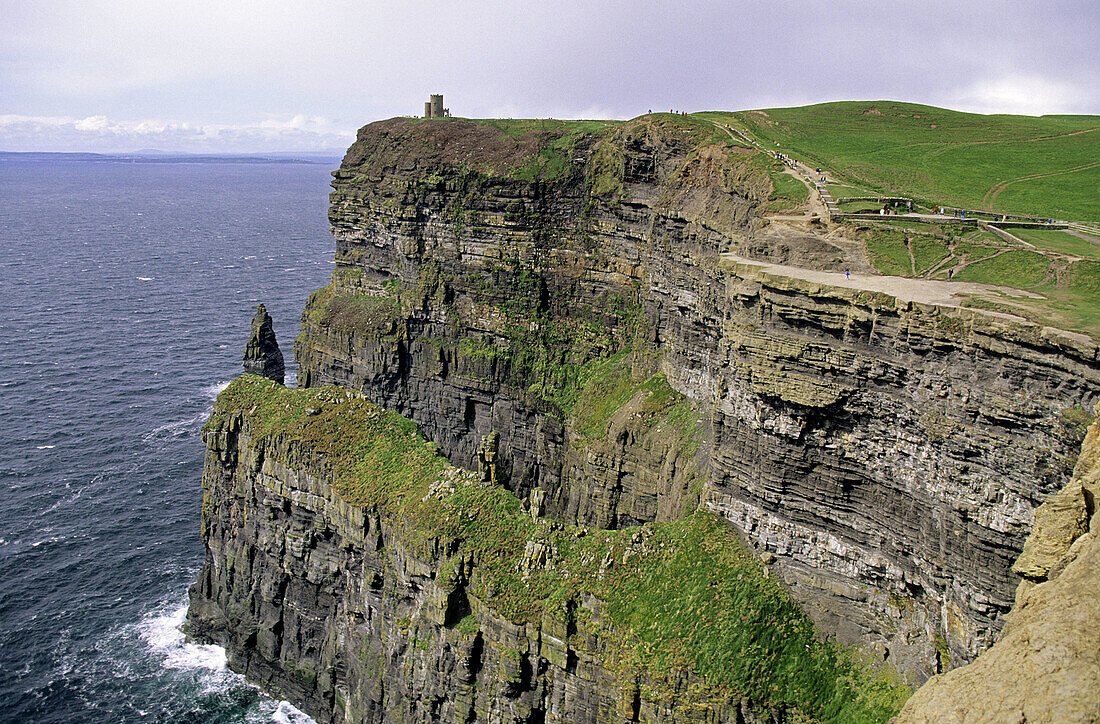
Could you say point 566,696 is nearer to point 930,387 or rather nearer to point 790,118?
point 930,387

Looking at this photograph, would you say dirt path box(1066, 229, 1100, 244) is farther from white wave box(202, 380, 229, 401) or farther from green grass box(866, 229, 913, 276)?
white wave box(202, 380, 229, 401)

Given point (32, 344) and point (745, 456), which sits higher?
point (745, 456)

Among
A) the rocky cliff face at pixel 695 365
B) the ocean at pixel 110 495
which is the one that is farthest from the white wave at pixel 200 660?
the rocky cliff face at pixel 695 365

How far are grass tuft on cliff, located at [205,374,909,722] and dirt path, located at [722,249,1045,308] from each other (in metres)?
13.6

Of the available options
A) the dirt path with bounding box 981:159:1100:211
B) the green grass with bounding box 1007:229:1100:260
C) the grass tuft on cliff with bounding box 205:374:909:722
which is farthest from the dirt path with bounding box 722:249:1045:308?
the dirt path with bounding box 981:159:1100:211

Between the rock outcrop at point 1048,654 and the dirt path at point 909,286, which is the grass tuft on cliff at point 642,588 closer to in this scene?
the dirt path at point 909,286

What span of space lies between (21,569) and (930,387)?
224ft

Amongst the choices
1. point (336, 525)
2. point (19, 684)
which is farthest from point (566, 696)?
point (19, 684)

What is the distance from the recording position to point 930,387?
110 feet

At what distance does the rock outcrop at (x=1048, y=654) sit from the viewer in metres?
15.6

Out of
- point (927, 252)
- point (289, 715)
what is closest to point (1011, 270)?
point (927, 252)

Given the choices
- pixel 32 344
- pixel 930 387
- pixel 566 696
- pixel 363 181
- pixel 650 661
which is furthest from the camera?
pixel 32 344

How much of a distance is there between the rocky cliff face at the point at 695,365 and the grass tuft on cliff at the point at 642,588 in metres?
1.95

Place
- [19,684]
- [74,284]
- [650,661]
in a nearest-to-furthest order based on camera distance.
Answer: [650,661], [19,684], [74,284]
